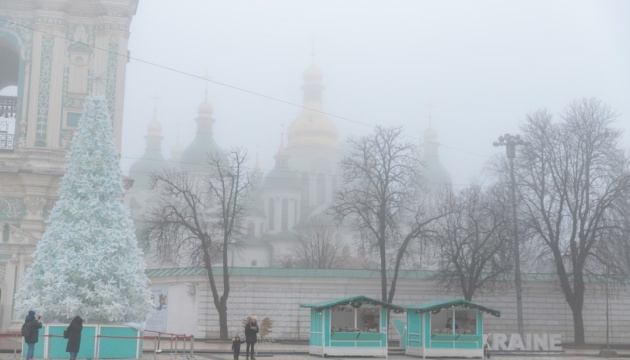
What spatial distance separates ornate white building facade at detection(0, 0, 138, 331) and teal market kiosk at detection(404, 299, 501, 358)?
1472cm

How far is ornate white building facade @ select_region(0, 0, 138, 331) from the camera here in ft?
120

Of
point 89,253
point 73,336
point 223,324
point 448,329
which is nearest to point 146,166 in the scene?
point 223,324

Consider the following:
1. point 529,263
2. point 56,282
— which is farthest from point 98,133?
point 529,263

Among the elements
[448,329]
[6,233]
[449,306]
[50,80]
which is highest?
[50,80]

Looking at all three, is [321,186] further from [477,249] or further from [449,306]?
[449,306]

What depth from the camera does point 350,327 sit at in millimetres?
30281

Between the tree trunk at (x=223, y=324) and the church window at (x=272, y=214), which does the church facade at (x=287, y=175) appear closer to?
the church window at (x=272, y=214)

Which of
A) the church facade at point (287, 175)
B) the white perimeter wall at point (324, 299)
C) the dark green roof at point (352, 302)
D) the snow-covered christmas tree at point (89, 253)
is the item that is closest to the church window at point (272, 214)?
the church facade at point (287, 175)

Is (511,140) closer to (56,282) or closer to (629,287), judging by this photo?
(629,287)

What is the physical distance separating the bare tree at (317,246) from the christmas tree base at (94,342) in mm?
48478

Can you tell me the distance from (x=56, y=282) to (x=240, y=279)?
17226 mm

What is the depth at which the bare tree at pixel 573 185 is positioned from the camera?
39625mm

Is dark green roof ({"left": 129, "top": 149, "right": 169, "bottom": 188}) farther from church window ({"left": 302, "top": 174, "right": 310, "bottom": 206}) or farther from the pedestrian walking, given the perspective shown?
the pedestrian walking

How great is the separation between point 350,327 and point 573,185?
1504 centimetres
